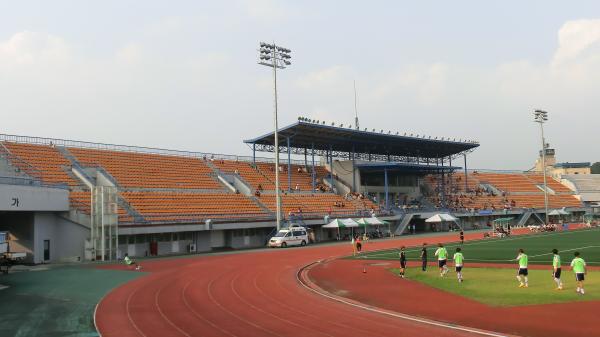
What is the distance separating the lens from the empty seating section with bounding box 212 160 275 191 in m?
62.2

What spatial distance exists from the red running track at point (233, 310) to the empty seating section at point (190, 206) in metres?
15.1

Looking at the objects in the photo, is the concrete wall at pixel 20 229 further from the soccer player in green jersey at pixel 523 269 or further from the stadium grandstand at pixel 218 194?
the soccer player in green jersey at pixel 523 269

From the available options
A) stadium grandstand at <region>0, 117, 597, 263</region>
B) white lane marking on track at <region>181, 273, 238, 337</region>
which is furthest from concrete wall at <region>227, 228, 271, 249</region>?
white lane marking on track at <region>181, 273, 238, 337</region>

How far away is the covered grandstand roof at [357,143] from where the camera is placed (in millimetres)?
63156

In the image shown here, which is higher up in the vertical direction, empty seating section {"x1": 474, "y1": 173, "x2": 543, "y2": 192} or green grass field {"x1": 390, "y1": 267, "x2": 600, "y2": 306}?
empty seating section {"x1": 474, "y1": 173, "x2": 543, "y2": 192}

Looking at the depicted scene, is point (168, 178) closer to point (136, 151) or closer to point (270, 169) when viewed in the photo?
point (136, 151)

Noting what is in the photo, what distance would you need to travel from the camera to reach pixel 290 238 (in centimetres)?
4931

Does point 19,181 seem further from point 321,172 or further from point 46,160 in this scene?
point 321,172

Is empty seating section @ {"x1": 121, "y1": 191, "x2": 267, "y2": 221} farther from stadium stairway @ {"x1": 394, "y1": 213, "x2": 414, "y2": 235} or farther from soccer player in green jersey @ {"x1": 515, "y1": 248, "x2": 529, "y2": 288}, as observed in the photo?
soccer player in green jersey @ {"x1": 515, "y1": 248, "x2": 529, "y2": 288}

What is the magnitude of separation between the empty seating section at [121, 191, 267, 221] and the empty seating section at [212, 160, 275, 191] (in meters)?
6.28

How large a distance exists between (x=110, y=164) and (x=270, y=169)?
904 inches

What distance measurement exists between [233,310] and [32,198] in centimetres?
2307

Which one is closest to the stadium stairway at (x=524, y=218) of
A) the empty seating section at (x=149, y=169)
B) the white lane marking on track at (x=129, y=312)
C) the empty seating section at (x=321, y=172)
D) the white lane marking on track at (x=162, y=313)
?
the empty seating section at (x=321, y=172)

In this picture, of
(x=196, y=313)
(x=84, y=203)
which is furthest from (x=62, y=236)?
(x=196, y=313)
